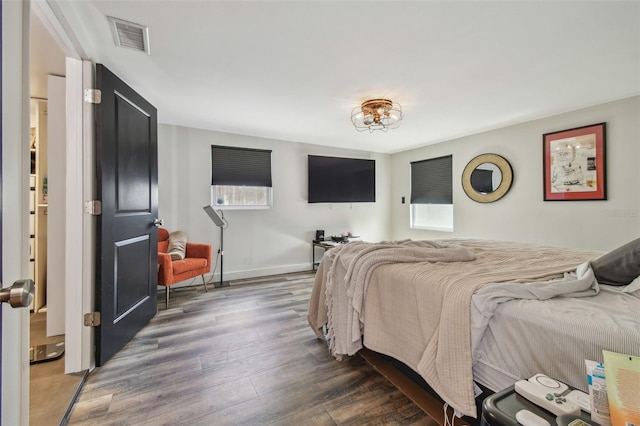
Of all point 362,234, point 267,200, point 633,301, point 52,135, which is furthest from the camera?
point 362,234

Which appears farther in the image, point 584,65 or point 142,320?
point 142,320

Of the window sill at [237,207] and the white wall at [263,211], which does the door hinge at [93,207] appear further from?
the window sill at [237,207]

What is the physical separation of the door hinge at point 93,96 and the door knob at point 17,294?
1821 mm

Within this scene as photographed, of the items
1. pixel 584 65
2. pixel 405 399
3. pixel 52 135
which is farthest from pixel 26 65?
pixel 584 65

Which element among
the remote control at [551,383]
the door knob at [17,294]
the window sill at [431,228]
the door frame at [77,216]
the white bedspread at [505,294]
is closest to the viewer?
the door knob at [17,294]

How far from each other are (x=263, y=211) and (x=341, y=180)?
1636 millimetres

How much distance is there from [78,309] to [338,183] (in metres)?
4.12

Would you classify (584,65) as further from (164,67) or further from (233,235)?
(233,235)

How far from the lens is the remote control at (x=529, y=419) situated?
825 millimetres

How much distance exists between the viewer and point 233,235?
14.4 ft

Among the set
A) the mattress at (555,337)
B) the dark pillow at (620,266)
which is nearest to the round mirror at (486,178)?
the dark pillow at (620,266)

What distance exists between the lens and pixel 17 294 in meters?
0.63

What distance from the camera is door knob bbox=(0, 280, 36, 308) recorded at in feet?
2.05

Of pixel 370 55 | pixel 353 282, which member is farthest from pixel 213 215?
pixel 370 55
